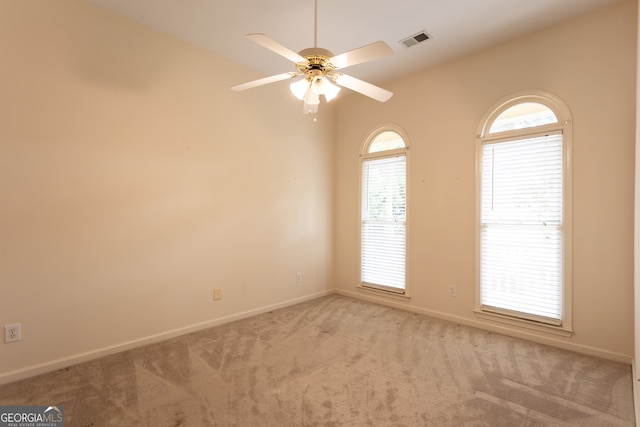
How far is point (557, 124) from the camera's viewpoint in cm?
295

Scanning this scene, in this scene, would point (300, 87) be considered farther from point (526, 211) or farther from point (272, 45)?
point (526, 211)

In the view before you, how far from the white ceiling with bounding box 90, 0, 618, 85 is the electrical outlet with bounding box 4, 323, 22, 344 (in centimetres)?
262

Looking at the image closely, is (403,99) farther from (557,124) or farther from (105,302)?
(105,302)

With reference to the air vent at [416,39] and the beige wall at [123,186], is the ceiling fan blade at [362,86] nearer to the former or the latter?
the air vent at [416,39]

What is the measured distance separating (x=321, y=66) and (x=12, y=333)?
289 cm

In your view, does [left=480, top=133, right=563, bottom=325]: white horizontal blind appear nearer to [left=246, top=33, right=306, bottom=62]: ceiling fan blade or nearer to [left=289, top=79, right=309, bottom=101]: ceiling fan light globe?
[left=289, top=79, right=309, bottom=101]: ceiling fan light globe

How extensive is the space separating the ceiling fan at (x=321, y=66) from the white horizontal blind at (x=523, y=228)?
70.1 inches

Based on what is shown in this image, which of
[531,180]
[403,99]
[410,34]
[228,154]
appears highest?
[410,34]

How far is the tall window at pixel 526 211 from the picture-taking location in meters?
2.94

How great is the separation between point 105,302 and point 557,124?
4.31m

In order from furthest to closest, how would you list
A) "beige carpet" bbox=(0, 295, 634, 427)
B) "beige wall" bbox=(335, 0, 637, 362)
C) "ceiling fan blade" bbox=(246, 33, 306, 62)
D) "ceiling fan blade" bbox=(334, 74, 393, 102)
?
"beige wall" bbox=(335, 0, 637, 362) < "ceiling fan blade" bbox=(334, 74, 393, 102) < "beige carpet" bbox=(0, 295, 634, 427) < "ceiling fan blade" bbox=(246, 33, 306, 62)

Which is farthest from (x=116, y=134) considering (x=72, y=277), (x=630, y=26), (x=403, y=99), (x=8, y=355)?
(x=630, y=26)

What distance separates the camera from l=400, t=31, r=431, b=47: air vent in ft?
10.2

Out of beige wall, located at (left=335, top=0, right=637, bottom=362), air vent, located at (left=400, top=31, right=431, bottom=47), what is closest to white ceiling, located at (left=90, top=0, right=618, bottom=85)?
air vent, located at (left=400, top=31, right=431, bottom=47)
